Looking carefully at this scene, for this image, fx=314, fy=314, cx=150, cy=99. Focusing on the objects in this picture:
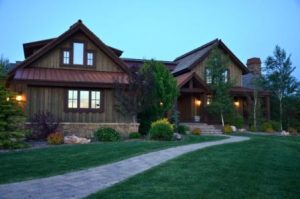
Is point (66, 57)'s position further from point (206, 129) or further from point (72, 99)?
point (206, 129)

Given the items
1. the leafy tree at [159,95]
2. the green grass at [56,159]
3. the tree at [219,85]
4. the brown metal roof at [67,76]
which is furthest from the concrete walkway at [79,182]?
the tree at [219,85]

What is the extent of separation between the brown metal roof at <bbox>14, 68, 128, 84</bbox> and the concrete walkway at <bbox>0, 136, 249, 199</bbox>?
9363 mm

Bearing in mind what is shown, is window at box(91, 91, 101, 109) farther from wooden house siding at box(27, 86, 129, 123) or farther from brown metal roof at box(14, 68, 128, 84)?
brown metal roof at box(14, 68, 128, 84)

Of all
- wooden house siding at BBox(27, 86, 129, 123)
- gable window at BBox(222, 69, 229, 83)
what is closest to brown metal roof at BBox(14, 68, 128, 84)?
wooden house siding at BBox(27, 86, 129, 123)

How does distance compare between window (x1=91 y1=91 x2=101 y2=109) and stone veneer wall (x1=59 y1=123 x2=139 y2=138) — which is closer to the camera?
stone veneer wall (x1=59 y1=123 x2=139 y2=138)

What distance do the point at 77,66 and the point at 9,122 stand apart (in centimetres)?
696

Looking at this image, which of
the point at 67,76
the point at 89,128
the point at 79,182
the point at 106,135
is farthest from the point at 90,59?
the point at 79,182

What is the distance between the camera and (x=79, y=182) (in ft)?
24.8

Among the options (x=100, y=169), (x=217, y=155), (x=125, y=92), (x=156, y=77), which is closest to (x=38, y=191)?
(x=100, y=169)

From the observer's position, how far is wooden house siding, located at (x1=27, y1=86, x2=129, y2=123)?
59.7 ft

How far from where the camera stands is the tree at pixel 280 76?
27000 mm

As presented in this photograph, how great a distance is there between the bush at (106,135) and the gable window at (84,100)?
2.14 meters

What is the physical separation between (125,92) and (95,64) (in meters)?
3.40

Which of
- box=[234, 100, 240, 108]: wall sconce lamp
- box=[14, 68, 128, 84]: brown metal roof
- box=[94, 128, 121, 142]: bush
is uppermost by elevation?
box=[14, 68, 128, 84]: brown metal roof
